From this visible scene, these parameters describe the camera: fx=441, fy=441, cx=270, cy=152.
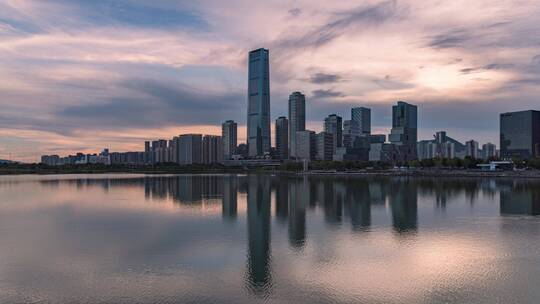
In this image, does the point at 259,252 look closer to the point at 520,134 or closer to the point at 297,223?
the point at 297,223

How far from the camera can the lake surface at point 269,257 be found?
42.6ft

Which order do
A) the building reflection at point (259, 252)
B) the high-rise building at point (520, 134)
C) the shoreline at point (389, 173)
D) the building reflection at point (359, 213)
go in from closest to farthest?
the building reflection at point (259, 252), the building reflection at point (359, 213), the shoreline at point (389, 173), the high-rise building at point (520, 134)

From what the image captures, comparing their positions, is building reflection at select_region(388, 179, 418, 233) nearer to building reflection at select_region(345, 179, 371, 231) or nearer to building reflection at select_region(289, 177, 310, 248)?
building reflection at select_region(345, 179, 371, 231)

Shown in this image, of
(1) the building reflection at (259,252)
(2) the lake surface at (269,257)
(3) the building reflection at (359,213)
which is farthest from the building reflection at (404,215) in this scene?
(1) the building reflection at (259,252)

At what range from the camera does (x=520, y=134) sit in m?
162

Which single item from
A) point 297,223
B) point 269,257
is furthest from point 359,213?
point 269,257

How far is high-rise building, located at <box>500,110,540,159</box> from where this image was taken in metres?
158

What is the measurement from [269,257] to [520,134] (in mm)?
170894

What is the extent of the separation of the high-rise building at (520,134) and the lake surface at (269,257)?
14620 cm

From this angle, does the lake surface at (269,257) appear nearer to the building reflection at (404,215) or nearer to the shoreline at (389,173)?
the building reflection at (404,215)

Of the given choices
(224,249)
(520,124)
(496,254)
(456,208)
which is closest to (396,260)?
(496,254)

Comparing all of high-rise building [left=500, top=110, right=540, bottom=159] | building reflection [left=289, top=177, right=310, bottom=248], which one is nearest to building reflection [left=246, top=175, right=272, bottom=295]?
building reflection [left=289, top=177, right=310, bottom=248]

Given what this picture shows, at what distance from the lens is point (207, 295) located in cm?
1273

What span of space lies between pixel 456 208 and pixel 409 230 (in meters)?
13.4
